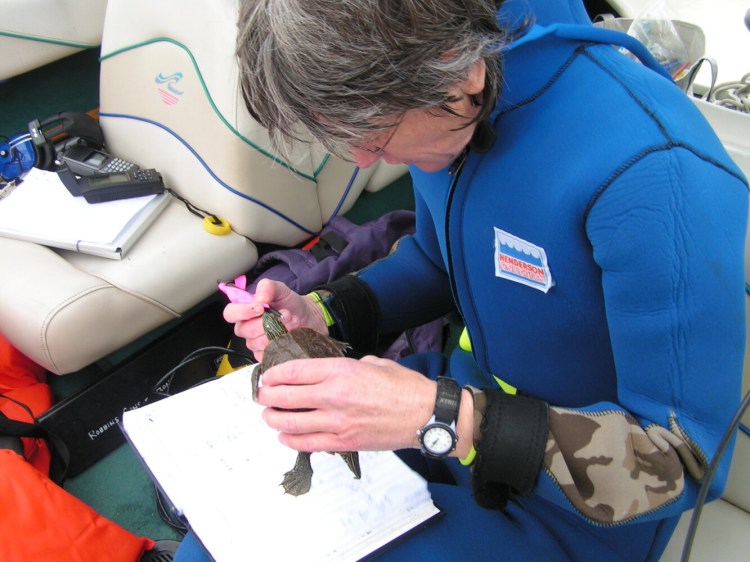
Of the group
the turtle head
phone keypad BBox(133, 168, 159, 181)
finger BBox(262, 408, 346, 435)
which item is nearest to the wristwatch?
finger BBox(262, 408, 346, 435)

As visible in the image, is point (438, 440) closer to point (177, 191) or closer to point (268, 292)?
point (268, 292)

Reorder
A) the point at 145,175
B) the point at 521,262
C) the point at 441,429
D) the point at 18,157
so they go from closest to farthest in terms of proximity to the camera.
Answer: the point at 441,429 < the point at 521,262 < the point at 145,175 < the point at 18,157

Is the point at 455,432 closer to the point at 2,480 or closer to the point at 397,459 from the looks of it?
the point at 397,459

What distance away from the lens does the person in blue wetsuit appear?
26.1 inches

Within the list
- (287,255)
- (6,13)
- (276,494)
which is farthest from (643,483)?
(6,13)

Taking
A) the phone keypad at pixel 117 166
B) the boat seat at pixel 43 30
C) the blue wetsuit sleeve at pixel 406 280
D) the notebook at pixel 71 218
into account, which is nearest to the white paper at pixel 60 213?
the notebook at pixel 71 218

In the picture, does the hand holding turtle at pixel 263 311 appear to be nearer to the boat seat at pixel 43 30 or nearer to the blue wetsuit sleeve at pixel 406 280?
the blue wetsuit sleeve at pixel 406 280

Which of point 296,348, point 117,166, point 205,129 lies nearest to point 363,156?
point 296,348

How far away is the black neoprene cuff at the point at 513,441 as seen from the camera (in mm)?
721

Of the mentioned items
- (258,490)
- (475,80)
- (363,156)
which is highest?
(475,80)

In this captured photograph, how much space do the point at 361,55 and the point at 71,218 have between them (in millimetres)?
1368

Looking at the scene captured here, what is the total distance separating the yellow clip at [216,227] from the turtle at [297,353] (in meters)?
0.75

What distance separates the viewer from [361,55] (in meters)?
0.63

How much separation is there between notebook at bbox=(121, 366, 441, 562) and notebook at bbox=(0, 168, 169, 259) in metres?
0.70
